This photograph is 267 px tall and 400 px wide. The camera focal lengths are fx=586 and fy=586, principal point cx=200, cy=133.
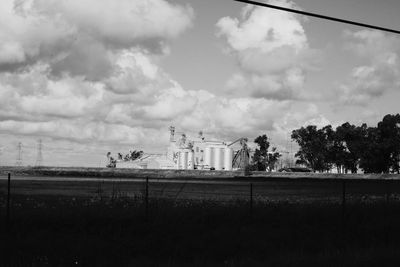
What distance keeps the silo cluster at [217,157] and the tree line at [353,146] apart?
27407 mm

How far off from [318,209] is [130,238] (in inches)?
400

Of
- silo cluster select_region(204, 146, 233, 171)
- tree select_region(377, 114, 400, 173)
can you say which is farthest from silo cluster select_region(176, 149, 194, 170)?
tree select_region(377, 114, 400, 173)

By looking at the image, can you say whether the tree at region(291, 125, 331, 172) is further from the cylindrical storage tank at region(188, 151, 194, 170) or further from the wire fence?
the wire fence

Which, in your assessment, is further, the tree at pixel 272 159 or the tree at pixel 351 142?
the tree at pixel 272 159

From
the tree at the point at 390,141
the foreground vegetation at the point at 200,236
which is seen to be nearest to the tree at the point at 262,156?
the tree at the point at 390,141

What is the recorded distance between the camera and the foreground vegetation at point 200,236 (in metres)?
13.8

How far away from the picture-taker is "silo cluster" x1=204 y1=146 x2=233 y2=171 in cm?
16700

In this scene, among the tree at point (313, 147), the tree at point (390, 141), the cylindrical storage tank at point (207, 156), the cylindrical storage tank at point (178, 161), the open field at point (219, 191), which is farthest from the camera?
the cylindrical storage tank at point (207, 156)

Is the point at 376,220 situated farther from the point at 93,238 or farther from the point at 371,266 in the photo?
the point at 93,238

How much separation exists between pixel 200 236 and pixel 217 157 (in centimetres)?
15030

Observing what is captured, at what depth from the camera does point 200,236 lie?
1745 cm

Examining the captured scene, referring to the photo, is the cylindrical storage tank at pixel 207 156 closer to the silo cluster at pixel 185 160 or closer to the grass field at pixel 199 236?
the silo cluster at pixel 185 160

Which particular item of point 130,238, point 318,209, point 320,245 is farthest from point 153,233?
point 318,209

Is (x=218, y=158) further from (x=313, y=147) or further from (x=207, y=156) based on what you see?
(x=313, y=147)
